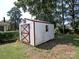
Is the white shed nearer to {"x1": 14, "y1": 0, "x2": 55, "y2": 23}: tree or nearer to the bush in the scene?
the bush

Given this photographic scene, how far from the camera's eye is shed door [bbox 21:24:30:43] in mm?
18359

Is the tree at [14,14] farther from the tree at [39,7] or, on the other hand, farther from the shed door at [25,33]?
the shed door at [25,33]

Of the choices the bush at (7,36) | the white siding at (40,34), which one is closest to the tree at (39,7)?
the bush at (7,36)

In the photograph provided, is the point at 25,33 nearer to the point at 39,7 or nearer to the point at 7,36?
the point at 7,36

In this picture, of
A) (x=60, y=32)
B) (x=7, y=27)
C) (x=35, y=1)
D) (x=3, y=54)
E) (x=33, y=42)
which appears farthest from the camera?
(x=7, y=27)

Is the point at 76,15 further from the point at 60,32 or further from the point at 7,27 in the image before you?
the point at 7,27

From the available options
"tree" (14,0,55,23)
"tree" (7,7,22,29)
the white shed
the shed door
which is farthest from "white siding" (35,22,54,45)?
"tree" (7,7,22,29)

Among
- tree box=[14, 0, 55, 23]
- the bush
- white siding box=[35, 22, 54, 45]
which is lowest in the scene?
the bush

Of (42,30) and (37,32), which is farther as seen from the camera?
(42,30)

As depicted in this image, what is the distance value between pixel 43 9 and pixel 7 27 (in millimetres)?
13114

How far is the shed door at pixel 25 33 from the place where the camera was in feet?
60.2

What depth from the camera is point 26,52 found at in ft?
49.7

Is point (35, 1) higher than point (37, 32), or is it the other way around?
point (35, 1)

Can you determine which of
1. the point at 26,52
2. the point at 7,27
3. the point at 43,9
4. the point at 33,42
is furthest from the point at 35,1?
the point at 26,52
